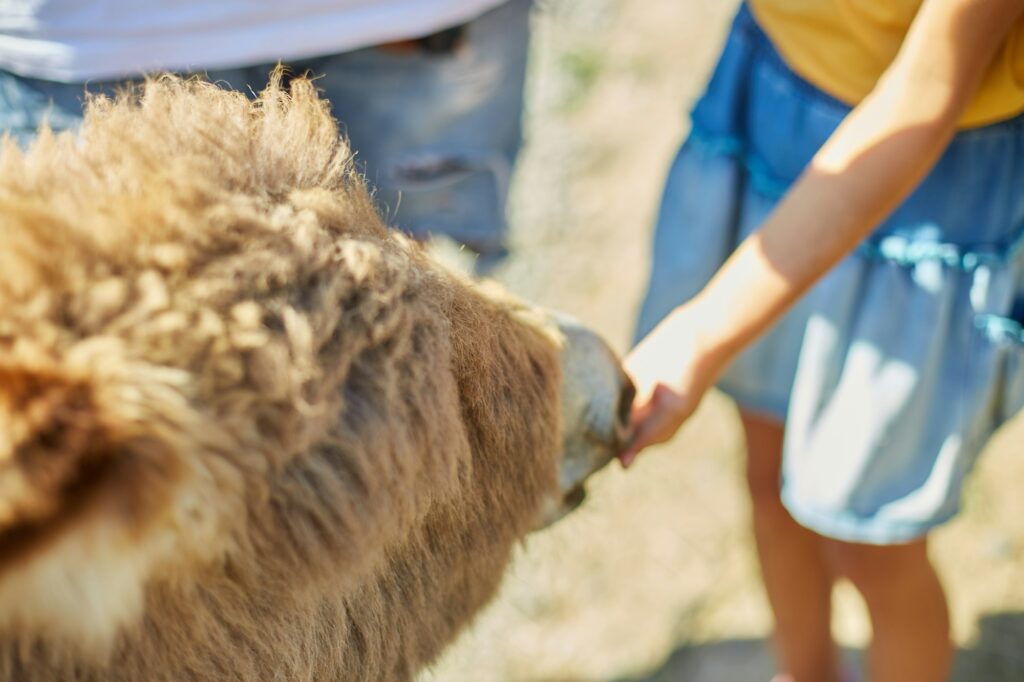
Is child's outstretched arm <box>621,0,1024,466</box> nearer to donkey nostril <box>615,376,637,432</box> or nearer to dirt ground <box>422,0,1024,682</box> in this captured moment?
donkey nostril <box>615,376,637,432</box>

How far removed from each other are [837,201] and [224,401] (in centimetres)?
79

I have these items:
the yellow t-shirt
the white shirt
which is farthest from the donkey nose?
Answer: the white shirt

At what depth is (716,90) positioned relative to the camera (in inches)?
61.3

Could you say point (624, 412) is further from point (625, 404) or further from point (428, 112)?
point (428, 112)

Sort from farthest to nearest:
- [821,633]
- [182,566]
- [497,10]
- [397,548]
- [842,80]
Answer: [821,633]
[497,10]
[842,80]
[397,548]
[182,566]

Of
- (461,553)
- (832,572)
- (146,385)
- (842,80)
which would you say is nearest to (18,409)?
(146,385)

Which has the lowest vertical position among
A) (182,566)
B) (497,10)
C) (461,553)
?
(461,553)

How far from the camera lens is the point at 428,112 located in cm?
156

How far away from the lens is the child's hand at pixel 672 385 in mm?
1229

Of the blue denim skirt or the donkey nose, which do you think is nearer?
the donkey nose

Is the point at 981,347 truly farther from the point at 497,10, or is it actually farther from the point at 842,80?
the point at 497,10

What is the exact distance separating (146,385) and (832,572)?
152cm

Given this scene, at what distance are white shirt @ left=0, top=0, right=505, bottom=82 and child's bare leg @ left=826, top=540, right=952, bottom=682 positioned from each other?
1.11 meters

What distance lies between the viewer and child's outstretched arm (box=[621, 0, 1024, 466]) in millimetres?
1103
